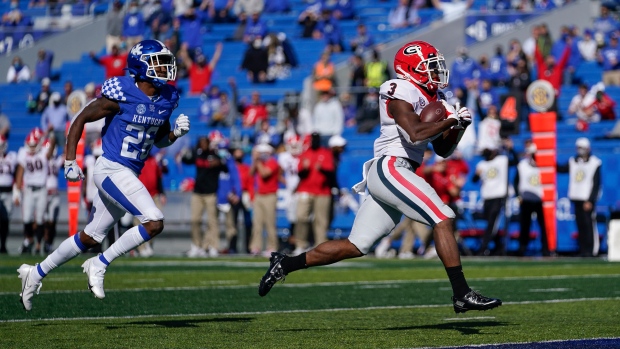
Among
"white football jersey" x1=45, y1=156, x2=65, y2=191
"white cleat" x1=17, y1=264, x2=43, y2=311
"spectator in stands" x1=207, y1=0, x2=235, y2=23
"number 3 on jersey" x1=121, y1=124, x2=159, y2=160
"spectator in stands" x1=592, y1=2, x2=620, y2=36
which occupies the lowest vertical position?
"white football jersey" x1=45, y1=156, x2=65, y2=191

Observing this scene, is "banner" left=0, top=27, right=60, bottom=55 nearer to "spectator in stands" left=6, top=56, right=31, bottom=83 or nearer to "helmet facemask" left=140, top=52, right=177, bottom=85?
"spectator in stands" left=6, top=56, right=31, bottom=83

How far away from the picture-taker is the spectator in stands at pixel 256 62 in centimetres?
2209

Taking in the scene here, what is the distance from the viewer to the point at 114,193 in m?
7.10

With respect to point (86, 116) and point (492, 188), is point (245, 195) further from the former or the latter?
point (86, 116)

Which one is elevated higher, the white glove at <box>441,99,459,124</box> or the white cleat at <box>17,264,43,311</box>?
the white glove at <box>441,99,459,124</box>

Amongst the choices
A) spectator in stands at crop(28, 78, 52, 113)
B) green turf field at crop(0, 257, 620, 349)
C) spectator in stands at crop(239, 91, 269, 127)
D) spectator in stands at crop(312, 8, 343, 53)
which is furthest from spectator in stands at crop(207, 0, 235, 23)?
green turf field at crop(0, 257, 620, 349)

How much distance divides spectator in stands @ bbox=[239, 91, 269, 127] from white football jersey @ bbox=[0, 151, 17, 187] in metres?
4.55

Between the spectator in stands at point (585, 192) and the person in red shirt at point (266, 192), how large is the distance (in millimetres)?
3983

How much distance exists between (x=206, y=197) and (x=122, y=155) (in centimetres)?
929

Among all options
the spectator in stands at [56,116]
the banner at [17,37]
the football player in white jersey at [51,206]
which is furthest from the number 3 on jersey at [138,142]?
the banner at [17,37]

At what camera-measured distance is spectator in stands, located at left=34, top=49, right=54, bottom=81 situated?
25.2 m

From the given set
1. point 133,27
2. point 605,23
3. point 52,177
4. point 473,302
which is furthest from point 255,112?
point 473,302

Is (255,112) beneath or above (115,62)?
beneath

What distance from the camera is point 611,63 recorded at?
19.0 m
